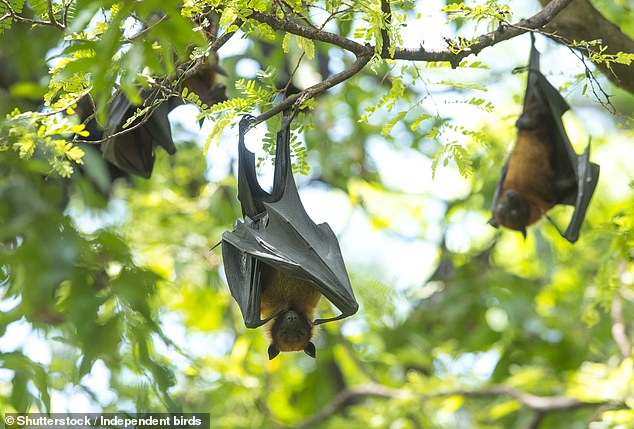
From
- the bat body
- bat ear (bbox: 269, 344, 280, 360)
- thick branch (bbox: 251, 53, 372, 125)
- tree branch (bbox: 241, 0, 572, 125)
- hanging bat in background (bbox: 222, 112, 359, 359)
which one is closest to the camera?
tree branch (bbox: 241, 0, 572, 125)

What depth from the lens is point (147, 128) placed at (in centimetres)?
694

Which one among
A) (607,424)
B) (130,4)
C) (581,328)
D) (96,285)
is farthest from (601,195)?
(130,4)

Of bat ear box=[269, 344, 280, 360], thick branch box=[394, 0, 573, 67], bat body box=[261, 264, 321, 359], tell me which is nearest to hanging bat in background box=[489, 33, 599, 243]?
thick branch box=[394, 0, 573, 67]

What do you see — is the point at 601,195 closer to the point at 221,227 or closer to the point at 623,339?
the point at 623,339

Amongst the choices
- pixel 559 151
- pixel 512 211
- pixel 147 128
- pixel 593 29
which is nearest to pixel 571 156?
pixel 559 151

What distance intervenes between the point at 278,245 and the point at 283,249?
5 cm

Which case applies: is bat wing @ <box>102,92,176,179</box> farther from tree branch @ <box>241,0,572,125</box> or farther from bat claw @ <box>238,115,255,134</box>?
tree branch @ <box>241,0,572,125</box>

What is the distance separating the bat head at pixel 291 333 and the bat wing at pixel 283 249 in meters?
0.82

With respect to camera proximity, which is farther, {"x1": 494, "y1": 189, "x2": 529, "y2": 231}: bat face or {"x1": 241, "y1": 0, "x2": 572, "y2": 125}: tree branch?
{"x1": 494, "y1": 189, "x2": 529, "y2": 231}: bat face

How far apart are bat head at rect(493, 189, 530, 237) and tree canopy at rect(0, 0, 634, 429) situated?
1.69 feet

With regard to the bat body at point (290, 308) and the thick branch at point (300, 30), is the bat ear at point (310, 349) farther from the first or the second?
the thick branch at point (300, 30)

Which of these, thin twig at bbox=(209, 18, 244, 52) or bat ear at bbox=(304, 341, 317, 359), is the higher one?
thin twig at bbox=(209, 18, 244, 52)

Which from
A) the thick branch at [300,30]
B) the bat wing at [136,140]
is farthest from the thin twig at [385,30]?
the bat wing at [136,140]

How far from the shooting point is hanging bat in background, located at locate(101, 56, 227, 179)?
20.9ft
